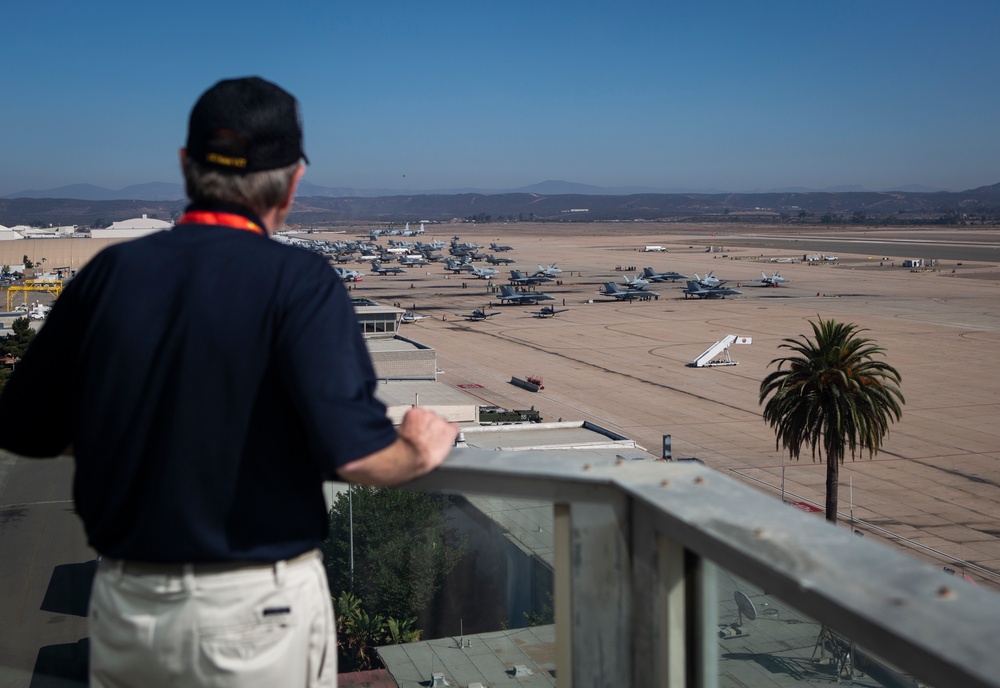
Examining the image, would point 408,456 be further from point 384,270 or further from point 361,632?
point 384,270

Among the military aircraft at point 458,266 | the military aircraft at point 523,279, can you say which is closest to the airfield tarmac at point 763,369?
the military aircraft at point 523,279

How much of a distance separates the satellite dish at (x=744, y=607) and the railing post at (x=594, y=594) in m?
0.29

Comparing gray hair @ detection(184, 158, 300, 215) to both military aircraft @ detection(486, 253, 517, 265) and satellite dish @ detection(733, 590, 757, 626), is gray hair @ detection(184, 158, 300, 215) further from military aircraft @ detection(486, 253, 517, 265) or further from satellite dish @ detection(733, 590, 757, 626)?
military aircraft @ detection(486, 253, 517, 265)

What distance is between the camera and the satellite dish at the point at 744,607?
2281mm

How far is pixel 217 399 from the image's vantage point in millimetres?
2338

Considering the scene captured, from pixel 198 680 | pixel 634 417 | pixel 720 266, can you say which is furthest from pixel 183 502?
pixel 720 266

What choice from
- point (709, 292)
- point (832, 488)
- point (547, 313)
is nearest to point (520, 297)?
point (547, 313)

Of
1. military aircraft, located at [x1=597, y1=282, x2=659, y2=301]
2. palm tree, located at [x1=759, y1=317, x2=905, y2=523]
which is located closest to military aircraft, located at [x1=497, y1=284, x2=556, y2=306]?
military aircraft, located at [x1=597, y1=282, x2=659, y2=301]

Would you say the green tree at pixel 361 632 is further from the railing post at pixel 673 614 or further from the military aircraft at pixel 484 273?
the military aircraft at pixel 484 273

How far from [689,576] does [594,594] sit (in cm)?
32

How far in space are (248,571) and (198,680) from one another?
0.97ft

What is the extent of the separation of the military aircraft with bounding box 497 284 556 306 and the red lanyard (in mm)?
77310

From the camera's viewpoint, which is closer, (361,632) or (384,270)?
(361,632)

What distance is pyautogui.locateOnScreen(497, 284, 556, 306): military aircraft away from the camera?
80.1 m
